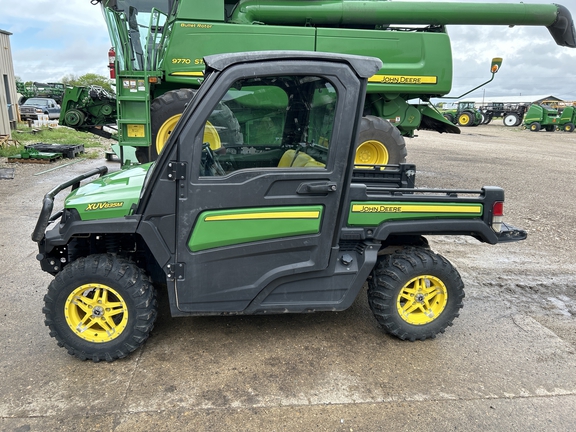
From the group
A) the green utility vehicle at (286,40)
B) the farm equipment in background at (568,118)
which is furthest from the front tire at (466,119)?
the green utility vehicle at (286,40)

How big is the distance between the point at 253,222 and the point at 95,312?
1210 millimetres

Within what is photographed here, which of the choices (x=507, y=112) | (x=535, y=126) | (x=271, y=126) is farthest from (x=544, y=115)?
(x=271, y=126)

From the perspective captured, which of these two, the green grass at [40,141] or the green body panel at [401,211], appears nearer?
the green body panel at [401,211]

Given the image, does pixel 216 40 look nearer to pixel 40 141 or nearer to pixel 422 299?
pixel 422 299

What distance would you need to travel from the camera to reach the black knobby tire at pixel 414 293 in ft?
10.8

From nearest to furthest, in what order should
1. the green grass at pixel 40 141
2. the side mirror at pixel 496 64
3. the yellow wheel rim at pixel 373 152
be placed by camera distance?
the side mirror at pixel 496 64 < the yellow wheel rim at pixel 373 152 < the green grass at pixel 40 141

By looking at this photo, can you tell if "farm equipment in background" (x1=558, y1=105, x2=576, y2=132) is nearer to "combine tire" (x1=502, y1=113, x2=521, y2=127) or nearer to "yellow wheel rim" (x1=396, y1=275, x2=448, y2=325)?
"combine tire" (x1=502, y1=113, x2=521, y2=127)

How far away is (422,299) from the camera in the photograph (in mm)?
3377

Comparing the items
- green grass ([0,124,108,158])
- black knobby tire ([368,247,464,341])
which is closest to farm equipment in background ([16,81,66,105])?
green grass ([0,124,108,158])

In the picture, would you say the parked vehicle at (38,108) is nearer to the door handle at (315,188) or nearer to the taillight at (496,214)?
the door handle at (315,188)

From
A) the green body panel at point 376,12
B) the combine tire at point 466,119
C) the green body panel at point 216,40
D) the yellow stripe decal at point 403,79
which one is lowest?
the combine tire at point 466,119

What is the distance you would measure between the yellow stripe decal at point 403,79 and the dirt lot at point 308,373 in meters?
4.09

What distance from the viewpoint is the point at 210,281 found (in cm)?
299

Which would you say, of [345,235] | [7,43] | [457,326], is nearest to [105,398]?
[345,235]
